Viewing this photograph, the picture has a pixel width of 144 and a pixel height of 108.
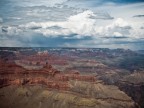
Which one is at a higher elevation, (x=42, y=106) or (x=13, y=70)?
(x=13, y=70)

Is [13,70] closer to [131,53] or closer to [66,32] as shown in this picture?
[66,32]

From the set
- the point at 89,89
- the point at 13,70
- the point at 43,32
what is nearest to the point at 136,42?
the point at 89,89

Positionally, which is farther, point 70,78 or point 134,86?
point 70,78

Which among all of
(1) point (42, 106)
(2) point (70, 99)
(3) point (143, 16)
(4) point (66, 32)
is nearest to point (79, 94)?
(2) point (70, 99)

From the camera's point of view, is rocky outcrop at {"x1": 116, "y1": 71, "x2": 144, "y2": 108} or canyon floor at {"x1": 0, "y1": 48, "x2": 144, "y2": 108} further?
canyon floor at {"x1": 0, "y1": 48, "x2": 144, "y2": 108}

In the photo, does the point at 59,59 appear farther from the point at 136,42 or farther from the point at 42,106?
the point at 136,42

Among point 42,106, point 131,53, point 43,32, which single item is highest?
point 43,32

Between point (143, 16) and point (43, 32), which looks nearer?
point (143, 16)

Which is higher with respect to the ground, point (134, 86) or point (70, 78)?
point (70, 78)

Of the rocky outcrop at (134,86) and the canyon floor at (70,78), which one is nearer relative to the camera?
the rocky outcrop at (134,86)
